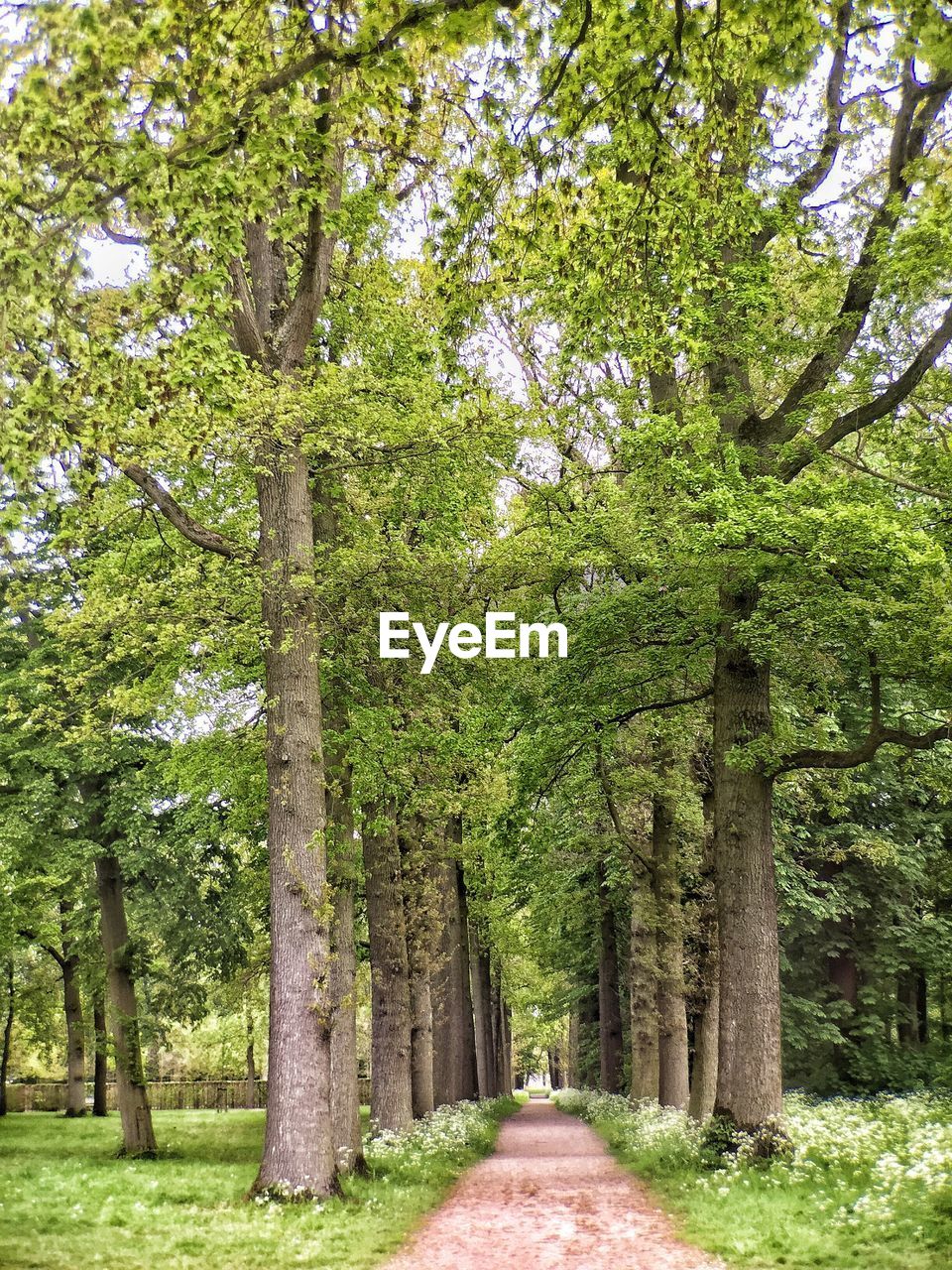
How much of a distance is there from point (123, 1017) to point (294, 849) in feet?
37.3

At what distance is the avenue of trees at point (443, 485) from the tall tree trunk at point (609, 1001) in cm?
635

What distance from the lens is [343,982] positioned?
13.7 meters

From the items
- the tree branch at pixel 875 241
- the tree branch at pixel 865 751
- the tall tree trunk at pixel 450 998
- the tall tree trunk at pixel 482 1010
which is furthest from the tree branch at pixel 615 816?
the tall tree trunk at pixel 482 1010

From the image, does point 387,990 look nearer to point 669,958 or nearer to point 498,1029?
point 669,958

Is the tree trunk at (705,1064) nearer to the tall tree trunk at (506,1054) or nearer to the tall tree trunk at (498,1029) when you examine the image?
the tall tree trunk at (498,1029)

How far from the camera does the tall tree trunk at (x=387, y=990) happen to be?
53.5ft

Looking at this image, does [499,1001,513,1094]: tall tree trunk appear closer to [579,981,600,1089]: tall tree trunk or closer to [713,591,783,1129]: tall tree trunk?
[579,981,600,1089]: tall tree trunk

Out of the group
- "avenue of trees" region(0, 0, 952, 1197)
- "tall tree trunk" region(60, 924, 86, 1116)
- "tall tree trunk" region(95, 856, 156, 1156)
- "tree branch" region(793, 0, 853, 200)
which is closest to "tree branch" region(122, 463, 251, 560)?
"avenue of trees" region(0, 0, 952, 1197)

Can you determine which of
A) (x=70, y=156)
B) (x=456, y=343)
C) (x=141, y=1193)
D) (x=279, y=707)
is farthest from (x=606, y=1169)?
(x=70, y=156)

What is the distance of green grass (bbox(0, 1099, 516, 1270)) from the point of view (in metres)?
7.95

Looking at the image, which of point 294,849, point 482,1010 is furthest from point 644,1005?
point 294,849

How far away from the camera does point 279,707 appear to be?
1168 centimetres

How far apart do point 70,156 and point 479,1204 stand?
11.5 m

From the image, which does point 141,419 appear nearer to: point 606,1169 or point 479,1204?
point 479,1204
